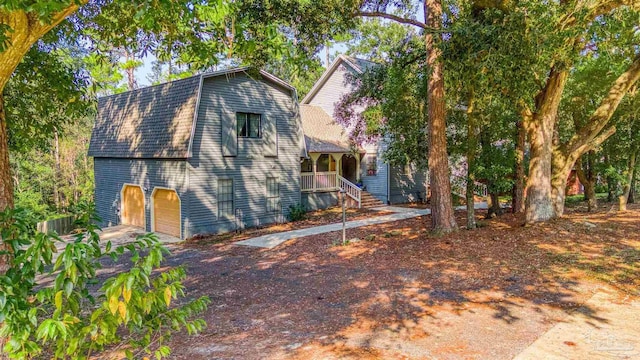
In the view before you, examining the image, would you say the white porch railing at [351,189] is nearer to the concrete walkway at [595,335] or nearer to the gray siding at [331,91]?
the gray siding at [331,91]

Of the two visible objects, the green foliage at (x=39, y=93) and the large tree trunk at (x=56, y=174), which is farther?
the large tree trunk at (x=56, y=174)

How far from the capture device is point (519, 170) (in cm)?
1412

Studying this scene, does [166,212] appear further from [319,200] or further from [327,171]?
[327,171]

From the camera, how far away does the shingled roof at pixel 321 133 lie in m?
21.5

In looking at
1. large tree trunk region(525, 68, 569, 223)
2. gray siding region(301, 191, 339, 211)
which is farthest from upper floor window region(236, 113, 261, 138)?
large tree trunk region(525, 68, 569, 223)

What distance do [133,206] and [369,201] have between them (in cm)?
1187

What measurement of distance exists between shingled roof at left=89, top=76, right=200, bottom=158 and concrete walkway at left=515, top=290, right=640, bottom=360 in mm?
12770

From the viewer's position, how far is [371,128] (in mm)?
14406

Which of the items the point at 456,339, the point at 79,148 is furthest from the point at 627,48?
the point at 79,148

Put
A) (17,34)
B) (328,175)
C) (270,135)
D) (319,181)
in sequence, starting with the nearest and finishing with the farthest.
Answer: (17,34) → (270,135) → (319,181) → (328,175)

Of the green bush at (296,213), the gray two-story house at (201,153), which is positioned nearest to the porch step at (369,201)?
the green bush at (296,213)

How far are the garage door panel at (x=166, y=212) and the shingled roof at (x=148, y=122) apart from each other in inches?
65.7

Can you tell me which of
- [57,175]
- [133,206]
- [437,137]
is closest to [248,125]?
[133,206]

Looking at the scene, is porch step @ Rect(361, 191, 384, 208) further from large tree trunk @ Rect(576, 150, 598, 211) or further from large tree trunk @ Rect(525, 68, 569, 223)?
large tree trunk @ Rect(525, 68, 569, 223)
